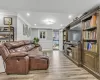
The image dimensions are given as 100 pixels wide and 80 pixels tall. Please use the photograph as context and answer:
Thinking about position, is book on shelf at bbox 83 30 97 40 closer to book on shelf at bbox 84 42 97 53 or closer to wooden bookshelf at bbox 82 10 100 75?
wooden bookshelf at bbox 82 10 100 75

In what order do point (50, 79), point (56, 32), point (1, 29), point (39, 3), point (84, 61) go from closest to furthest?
point (50, 79) < point (39, 3) < point (84, 61) < point (1, 29) < point (56, 32)

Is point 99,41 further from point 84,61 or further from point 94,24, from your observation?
point 84,61

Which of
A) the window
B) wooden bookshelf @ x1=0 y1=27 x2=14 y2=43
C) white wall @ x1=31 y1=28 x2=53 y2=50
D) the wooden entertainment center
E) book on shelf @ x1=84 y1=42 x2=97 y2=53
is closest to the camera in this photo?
the wooden entertainment center

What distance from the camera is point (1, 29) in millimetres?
5352

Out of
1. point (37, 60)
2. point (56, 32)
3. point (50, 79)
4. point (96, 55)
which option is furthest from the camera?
point (56, 32)

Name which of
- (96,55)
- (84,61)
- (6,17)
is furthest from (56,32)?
(96,55)

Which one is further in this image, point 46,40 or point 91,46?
point 46,40

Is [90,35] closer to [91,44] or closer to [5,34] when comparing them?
[91,44]

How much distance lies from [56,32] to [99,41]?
10473mm

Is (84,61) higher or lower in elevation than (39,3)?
lower

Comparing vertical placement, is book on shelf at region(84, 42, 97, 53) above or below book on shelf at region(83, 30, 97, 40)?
below

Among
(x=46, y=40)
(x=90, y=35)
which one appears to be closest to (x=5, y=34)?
(x=90, y=35)

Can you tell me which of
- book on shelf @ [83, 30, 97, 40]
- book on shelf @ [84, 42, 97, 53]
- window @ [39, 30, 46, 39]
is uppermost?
window @ [39, 30, 46, 39]

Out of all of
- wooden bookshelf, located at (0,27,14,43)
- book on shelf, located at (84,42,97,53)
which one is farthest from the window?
book on shelf, located at (84,42,97,53)
